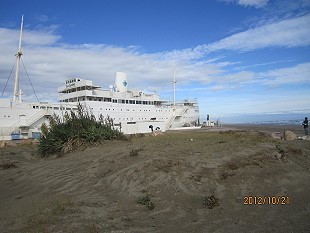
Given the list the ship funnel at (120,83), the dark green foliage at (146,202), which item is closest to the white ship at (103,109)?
the ship funnel at (120,83)

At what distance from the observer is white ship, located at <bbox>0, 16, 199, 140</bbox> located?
119ft

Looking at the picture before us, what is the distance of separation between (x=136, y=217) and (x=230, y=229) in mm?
1633

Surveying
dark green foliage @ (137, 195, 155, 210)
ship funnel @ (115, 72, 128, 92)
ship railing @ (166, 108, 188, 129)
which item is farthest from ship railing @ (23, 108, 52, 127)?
dark green foliage @ (137, 195, 155, 210)

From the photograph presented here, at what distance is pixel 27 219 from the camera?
490cm

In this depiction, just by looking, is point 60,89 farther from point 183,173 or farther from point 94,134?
point 183,173

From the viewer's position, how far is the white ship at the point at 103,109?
36.3 metres

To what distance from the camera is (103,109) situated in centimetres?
4766

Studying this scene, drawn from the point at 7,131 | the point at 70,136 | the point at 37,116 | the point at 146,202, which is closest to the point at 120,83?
the point at 37,116

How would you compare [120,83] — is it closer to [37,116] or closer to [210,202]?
[37,116]

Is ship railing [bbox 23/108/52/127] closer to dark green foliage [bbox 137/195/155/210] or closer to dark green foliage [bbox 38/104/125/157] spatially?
dark green foliage [bbox 38/104/125/157]

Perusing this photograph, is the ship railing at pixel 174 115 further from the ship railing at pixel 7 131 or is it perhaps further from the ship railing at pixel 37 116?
the ship railing at pixel 7 131
